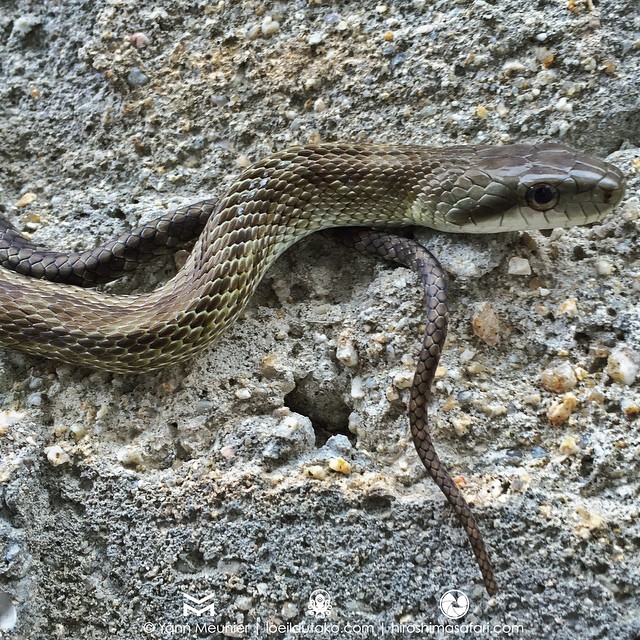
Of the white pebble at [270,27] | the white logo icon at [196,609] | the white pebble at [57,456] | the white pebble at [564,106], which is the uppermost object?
the white pebble at [270,27]

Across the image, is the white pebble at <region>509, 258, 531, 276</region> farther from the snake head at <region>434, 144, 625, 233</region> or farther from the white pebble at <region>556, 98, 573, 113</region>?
the white pebble at <region>556, 98, 573, 113</region>

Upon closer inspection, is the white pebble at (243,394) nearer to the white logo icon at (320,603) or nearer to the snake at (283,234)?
the snake at (283,234)

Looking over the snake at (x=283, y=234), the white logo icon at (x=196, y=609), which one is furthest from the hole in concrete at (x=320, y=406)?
the white logo icon at (x=196, y=609)

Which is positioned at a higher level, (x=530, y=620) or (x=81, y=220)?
(x=81, y=220)

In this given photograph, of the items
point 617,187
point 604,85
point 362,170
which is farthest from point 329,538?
point 604,85

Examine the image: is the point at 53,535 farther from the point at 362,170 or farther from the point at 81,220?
the point at 362,170

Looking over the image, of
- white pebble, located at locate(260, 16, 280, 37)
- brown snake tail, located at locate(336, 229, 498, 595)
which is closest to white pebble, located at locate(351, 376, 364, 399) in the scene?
brown snake tail, located at locate(336, 229, 498, 595)

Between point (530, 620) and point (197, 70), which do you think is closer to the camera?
point (530, 620)
